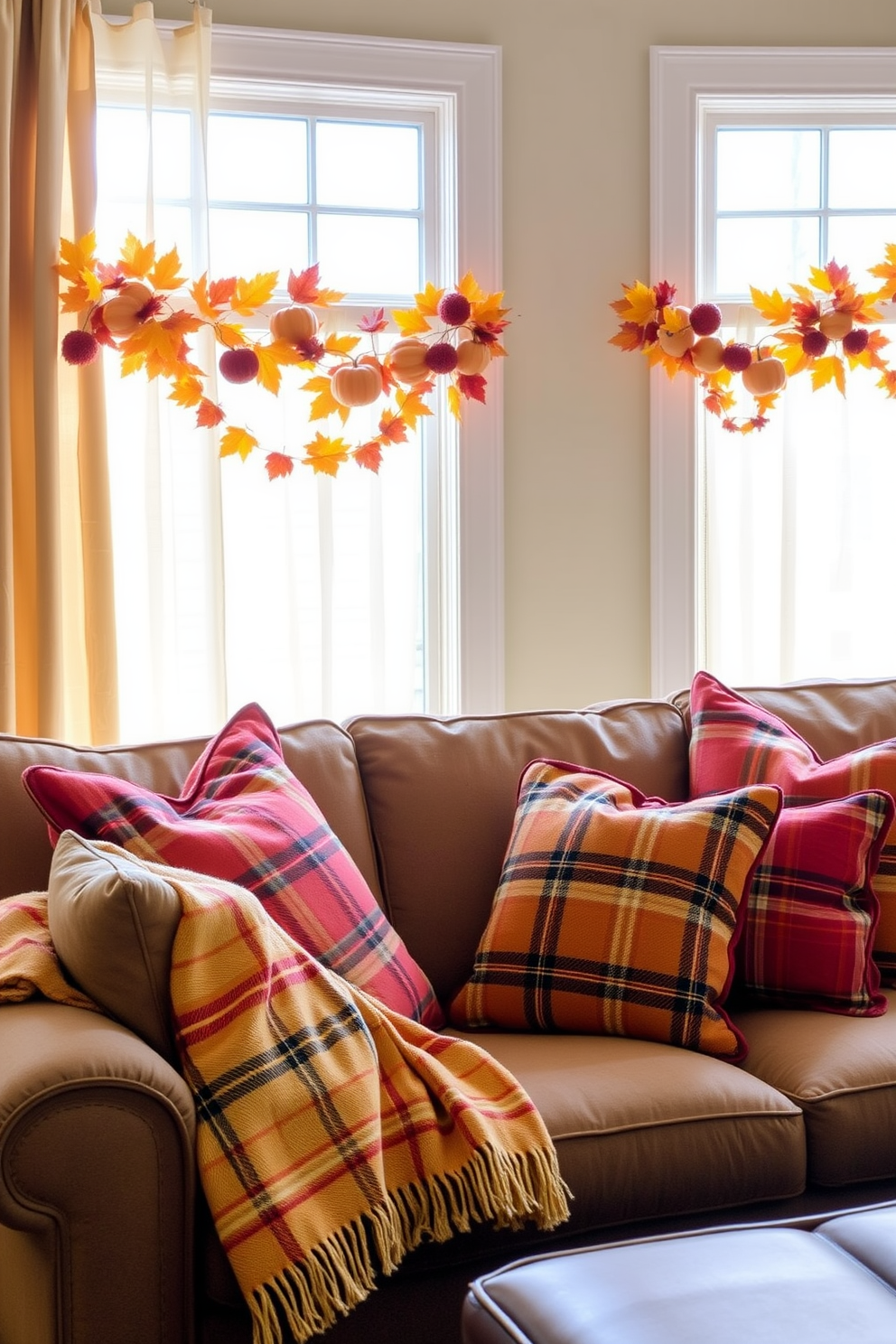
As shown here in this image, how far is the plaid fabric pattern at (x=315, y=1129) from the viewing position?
130cm

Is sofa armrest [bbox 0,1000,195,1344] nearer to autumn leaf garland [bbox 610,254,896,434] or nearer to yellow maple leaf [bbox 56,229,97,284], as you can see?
yellow maple leaf [bbox 56,229,97,284]

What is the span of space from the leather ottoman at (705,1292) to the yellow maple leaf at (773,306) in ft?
7.78

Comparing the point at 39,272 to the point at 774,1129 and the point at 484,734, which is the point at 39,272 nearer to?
the point at 484,734

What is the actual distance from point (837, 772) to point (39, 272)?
1899 mm

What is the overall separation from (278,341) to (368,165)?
0.58 metres

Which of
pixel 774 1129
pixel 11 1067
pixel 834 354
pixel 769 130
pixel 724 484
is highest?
pixel 769 130

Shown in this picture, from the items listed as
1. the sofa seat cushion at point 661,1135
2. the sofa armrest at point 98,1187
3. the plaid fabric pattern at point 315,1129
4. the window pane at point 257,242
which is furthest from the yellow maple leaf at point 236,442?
the sofa armrest at point 98,1187

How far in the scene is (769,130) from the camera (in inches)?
126

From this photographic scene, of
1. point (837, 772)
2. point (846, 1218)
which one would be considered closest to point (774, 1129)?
point (846, 1218)

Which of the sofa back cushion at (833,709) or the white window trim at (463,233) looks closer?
the sofa back cushion at (833,709)

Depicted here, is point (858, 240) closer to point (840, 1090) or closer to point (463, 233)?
point (463, 233)

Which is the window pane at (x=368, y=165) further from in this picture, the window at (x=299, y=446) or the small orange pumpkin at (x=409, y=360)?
the small orange pumpkin at (x=409, y=360)

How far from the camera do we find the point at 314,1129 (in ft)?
4.48

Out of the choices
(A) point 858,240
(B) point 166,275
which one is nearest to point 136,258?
(B) point 166,275
